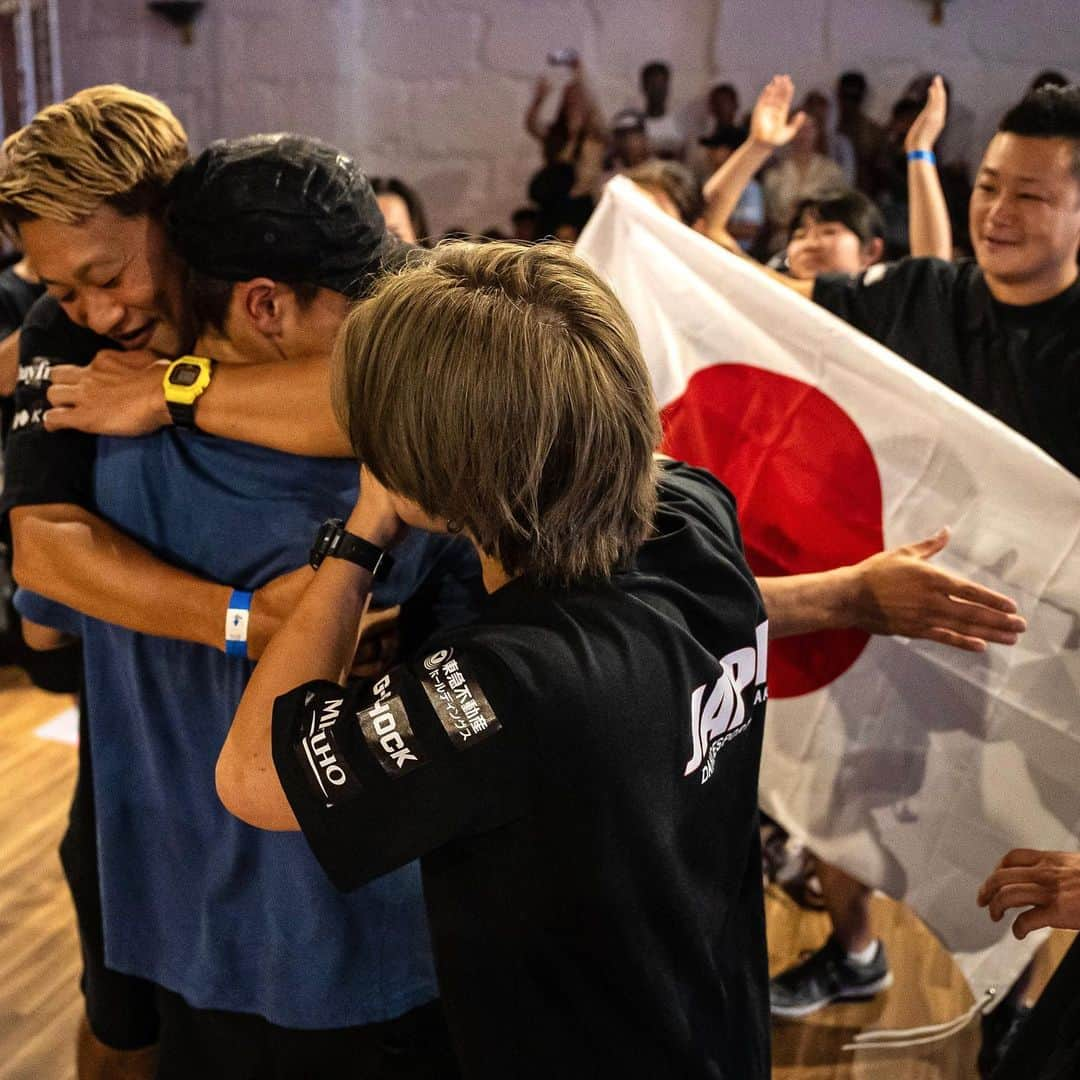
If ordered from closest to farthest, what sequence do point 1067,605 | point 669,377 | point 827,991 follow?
1. point 1067,605
2. point 669,377
3. point 827,991

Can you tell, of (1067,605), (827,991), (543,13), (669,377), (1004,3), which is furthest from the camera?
(543,13)

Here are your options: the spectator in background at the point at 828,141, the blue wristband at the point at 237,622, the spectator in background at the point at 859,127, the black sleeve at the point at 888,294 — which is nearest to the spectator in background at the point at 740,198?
the spectator in background at the point at 828,141

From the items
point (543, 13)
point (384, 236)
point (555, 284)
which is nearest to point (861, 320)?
point (384, 236)

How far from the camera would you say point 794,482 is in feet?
5.29

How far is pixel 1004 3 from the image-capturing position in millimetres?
4980

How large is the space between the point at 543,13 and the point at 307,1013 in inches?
208

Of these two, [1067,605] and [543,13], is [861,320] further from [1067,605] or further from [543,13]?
[543,13]

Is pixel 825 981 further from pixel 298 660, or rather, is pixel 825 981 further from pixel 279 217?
pixel 279 217

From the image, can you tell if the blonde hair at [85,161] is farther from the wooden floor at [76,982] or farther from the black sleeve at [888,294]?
the wooden floor at [76,982]

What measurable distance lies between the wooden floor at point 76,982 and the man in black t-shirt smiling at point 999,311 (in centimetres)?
6

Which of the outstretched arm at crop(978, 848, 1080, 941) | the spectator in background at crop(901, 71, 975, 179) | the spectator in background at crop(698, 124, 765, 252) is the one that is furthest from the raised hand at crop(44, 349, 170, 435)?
the spectator in background at crop(901, 71, 975, 179)

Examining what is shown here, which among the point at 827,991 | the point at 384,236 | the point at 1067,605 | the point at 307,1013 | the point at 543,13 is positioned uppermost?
the point at 543,13

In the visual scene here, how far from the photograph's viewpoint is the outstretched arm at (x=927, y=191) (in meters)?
2.36

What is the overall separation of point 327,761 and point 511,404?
0.28m
